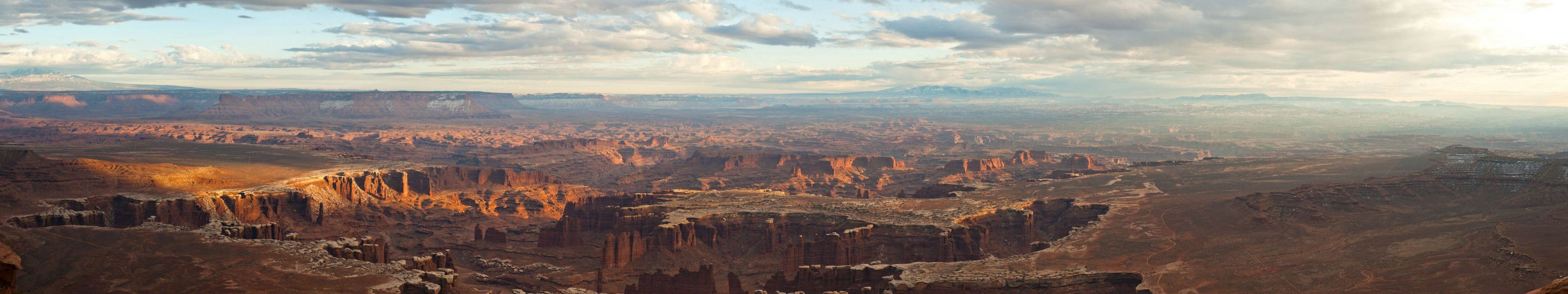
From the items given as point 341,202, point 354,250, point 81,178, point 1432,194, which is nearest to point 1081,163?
point 1432,194

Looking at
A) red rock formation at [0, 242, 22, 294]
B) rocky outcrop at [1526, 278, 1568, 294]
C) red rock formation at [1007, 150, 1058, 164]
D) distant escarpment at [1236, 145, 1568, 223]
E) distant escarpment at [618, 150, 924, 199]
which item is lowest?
distant escarpment at [618, 150, 924, 199]

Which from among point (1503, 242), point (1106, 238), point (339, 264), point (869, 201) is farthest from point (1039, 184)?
point (339, 264)

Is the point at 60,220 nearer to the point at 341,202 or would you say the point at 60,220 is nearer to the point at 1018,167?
the point at 341,202

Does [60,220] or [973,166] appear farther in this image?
[973,166]

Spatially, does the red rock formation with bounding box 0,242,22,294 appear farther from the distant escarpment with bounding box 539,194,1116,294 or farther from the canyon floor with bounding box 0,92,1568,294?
the distant escarpment with bounding box 539,194,1116,294

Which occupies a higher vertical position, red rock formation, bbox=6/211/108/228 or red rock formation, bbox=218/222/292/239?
red rock formation, bbox=218/222/292/239

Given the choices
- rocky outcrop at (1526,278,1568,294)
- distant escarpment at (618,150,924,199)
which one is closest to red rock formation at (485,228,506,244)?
distant escarpment at (618,150,924,199)

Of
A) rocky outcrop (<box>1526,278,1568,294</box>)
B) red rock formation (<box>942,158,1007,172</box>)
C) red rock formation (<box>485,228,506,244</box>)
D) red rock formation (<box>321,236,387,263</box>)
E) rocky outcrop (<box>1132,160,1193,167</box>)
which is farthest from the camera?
red rock formation (<box>942,158,1007,172</box>)

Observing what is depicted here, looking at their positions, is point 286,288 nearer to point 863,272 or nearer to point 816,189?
point 863,272
